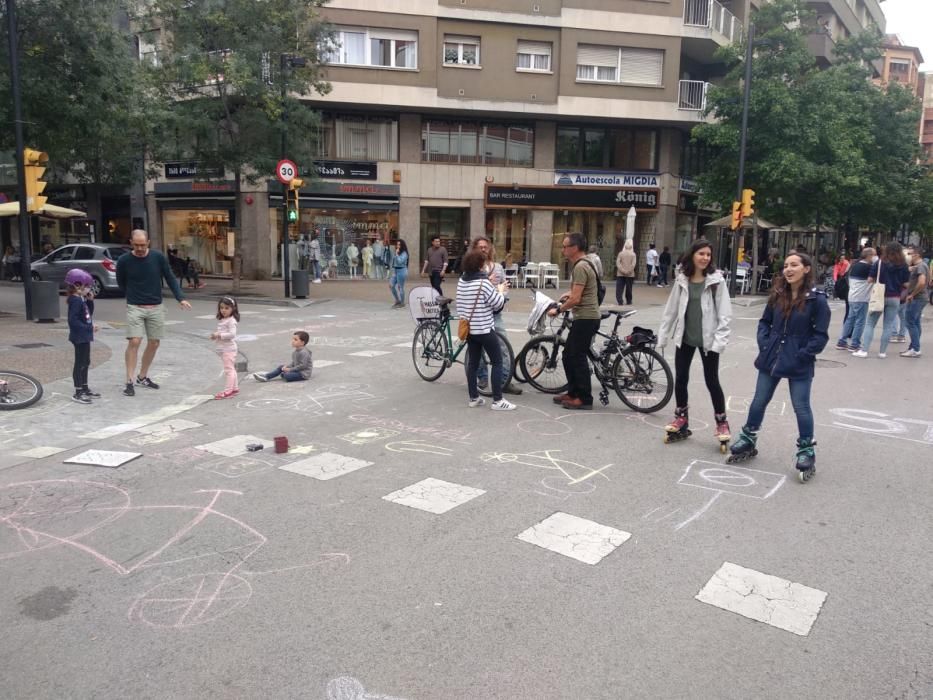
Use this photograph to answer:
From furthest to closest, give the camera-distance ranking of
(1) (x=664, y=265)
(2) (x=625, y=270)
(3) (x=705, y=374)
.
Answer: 1. (1) (x=664, y=265)
2. (2) (x=625, y=270)
3. (3) (x=705, y=374)

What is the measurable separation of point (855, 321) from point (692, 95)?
754 inches

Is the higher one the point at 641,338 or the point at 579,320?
the point at 579,320

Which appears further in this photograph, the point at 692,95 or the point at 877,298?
the point at 692,95

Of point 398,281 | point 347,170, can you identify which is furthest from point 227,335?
point 347,170

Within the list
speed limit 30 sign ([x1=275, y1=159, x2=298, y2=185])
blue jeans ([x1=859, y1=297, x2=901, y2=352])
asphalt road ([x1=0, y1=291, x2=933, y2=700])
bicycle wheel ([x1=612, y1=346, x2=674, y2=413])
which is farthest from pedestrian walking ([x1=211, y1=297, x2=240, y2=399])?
speed limit 30 sign ([x1=275, y1=159, x2=298, y2=185])

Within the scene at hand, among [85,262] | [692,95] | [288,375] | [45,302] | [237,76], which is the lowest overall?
[288,375]

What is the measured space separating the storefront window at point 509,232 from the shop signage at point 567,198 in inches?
21.7

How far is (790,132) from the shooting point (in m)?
23.3

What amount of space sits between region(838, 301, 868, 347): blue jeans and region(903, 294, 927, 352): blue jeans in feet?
2.22

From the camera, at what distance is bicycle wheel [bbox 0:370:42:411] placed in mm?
7505

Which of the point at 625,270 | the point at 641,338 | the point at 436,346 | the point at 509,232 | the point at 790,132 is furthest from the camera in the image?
the point at 509,232

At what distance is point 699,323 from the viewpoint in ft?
20.5

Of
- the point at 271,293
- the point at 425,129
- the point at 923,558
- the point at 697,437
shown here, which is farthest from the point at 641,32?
the point at 923,558

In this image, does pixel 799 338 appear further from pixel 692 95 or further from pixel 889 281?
pixel 692 95
